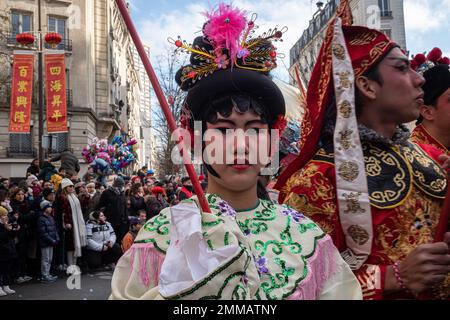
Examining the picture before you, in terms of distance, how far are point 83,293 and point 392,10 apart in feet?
69.8

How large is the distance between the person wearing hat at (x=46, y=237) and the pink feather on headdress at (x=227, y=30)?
7.04 m

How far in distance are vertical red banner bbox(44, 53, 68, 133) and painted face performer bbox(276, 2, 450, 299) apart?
746 centimetres

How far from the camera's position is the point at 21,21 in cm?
1731

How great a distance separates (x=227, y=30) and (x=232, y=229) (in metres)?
0.87

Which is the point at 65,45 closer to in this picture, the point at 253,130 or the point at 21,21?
the point at 21,21

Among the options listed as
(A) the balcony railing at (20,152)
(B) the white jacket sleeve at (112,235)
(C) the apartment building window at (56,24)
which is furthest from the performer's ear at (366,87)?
(A) the balcony railing at (20,152)

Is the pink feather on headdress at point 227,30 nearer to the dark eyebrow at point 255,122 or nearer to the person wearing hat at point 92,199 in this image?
the dark eyebrow at point 255,122

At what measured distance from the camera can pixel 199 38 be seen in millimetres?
1985

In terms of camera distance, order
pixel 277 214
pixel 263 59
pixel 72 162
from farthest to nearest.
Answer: pixel 72 162 < pixel 263 59 < pixel 277 214

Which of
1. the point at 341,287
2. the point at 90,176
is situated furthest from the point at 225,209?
the point at 90,176

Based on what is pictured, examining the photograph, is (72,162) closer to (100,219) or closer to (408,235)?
(100,219)

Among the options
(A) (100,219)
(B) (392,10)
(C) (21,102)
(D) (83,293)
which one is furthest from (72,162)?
(B) (392,10)

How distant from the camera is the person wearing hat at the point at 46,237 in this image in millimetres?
8008

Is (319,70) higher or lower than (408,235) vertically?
higher
